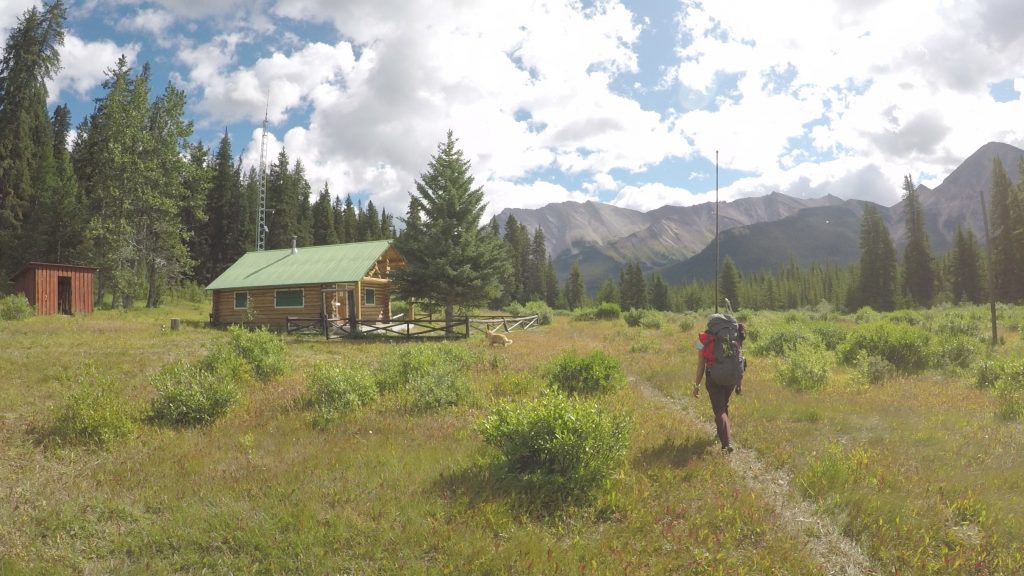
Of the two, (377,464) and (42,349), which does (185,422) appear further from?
(42,349)

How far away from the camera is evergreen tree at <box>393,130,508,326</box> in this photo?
26.9 meters

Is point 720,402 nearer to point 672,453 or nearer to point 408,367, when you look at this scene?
point 672,453

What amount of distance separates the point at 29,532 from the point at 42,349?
1406cm

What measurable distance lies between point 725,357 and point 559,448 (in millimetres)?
3164

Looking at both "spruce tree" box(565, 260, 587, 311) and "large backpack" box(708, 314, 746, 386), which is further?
"spruce tree" box(565, 260, 587, 311)

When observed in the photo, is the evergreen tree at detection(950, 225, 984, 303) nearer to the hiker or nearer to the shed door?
the hiker

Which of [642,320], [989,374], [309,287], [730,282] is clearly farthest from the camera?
[730,282]

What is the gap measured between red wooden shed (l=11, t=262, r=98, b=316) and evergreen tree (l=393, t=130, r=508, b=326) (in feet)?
58.4

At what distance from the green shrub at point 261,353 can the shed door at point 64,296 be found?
22107 mm

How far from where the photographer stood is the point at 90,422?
7.52m

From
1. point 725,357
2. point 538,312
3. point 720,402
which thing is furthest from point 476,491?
point 538,312

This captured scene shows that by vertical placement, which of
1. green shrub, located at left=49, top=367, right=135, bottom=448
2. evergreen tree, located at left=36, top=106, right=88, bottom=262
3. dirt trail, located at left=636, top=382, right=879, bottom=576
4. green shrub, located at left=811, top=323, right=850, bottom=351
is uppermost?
evergreen tree, located at left=36, top=106, right=88, bottom=262

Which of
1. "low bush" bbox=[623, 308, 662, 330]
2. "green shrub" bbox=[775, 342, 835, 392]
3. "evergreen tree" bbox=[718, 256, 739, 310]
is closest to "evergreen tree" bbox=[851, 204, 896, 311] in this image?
"evergreen tree" bbox=[718, 256, 739, 310]

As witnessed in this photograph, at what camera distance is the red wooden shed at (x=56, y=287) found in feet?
83.1
